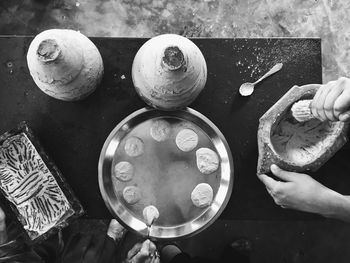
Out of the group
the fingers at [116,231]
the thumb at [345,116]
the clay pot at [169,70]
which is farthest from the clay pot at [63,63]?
the fingers at [116,231]

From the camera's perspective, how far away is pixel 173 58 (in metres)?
0.77

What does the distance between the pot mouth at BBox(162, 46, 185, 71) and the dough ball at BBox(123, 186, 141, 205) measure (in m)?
0.46

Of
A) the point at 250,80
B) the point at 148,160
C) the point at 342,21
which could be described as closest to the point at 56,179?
the point at 148,160

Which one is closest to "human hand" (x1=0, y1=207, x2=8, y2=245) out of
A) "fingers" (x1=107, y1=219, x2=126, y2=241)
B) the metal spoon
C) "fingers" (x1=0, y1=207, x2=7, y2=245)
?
"fingers" (x1=0, y1=207, x2=7, y2=245)

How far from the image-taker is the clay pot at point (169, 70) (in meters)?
0.78

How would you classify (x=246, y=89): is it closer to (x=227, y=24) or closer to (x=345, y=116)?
(x=345, y=116)

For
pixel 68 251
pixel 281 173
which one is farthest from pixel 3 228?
pixel 281 173

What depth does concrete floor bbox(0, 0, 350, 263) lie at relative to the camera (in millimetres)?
1583

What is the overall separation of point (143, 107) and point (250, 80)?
1.09 feet

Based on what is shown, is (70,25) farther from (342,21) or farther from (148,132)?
(342,21)

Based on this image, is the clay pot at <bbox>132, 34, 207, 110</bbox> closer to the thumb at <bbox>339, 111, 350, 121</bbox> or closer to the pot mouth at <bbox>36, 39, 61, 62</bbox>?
the pot mouth at <bbox>36, 39, 61, 62</bbox>

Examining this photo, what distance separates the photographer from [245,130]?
1134 mm

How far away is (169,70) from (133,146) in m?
0.37

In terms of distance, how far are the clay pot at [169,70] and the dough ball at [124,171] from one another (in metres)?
0.27
